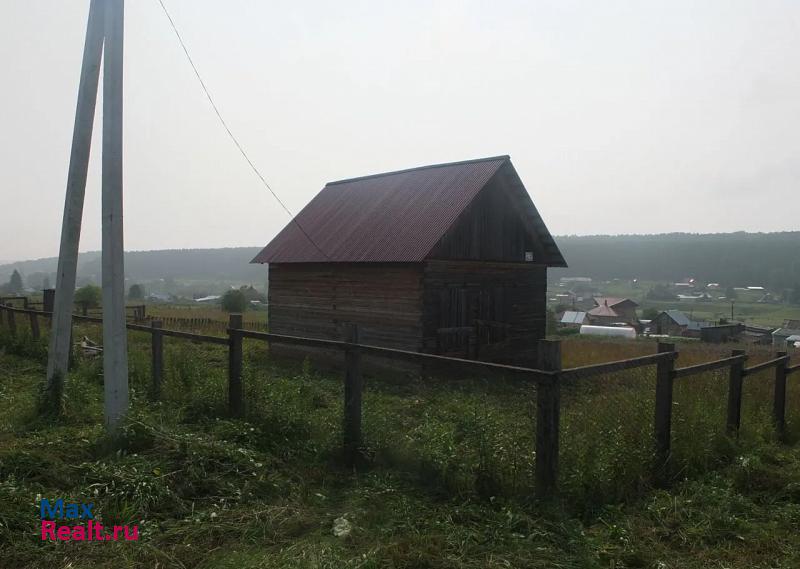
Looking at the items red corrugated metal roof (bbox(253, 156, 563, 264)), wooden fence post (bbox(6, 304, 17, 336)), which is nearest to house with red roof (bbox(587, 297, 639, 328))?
red corrugated metal roof (bbox(253, 156, 563, 264))

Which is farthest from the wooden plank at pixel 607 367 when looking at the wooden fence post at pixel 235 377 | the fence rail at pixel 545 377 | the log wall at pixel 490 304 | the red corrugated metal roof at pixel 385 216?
the log wall at pixel 490 304

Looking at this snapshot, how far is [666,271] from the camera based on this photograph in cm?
16075

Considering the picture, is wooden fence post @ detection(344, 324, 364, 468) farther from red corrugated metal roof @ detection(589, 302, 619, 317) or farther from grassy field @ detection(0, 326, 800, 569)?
red corrugated metal roof @ detection(589, 302, 619, 317)

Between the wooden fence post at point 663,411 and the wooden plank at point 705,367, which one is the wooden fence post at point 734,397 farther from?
the wooden fence post at point 663,411

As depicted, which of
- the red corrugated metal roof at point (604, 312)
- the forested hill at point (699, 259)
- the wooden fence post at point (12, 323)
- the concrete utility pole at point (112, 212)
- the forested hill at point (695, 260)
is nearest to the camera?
the concrete utility pole at point (112, 212)

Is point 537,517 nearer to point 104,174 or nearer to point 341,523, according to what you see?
point 341,523

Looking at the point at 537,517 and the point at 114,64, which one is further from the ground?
the point at 114,64

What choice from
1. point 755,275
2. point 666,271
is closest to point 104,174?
point 755,275

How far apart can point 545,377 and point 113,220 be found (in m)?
5.08

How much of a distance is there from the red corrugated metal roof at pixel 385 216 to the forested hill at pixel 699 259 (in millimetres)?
142316

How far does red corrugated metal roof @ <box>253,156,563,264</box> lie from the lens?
46.6ft

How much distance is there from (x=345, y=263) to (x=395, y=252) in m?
1.87

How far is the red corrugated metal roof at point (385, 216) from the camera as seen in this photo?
1421cm

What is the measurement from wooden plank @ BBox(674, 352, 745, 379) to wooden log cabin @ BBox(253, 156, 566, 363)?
7288mm
